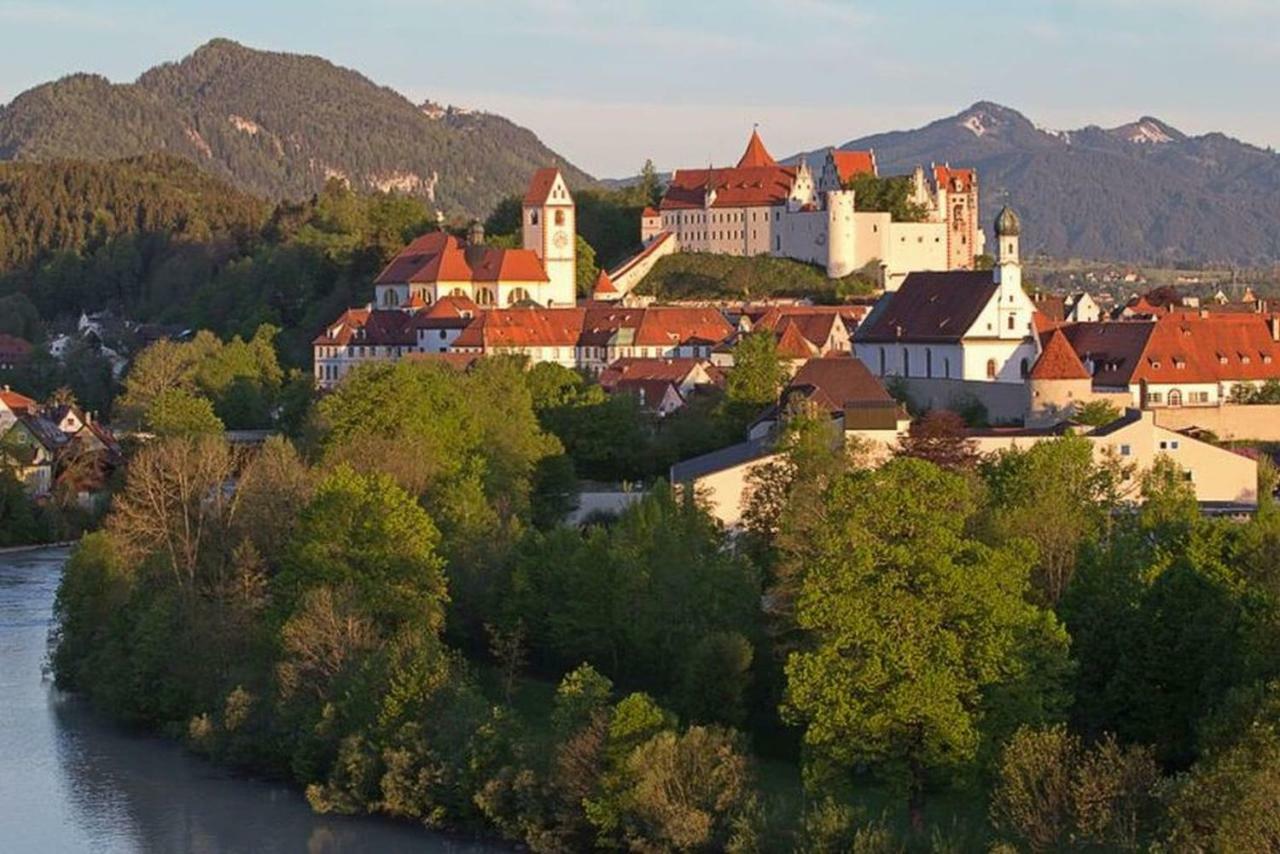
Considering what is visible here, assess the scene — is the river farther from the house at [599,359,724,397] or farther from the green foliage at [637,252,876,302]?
the green foliage at [637,252,876,302]

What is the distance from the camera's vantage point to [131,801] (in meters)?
27.0

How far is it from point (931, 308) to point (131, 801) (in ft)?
79.1

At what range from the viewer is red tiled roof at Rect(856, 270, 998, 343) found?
46.2 m

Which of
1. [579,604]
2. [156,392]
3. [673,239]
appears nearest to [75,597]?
[579,604]

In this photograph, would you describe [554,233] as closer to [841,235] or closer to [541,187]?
[541,187]

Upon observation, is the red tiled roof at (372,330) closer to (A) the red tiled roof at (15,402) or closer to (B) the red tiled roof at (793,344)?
(A) the red tiled roof at (15,402)

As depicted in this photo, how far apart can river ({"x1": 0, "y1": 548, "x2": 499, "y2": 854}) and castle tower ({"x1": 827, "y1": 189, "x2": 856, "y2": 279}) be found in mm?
37685

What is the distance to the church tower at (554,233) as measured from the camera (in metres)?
66.8

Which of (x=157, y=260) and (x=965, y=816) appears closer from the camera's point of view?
(x=965, y=816)

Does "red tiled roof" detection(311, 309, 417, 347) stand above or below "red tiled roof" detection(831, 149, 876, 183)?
below

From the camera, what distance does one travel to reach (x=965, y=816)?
2269 centimetres

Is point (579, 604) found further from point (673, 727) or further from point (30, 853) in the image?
point (30, 853)

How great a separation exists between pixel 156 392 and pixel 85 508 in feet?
27.3

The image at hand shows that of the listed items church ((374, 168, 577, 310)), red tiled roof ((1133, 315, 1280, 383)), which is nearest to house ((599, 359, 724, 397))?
red tiled roof ((1133, 315, 1280, 383))
